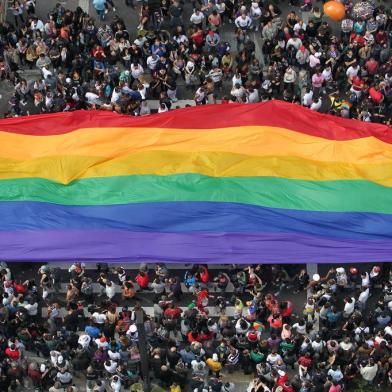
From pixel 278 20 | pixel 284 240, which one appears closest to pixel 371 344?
pixel 284 240

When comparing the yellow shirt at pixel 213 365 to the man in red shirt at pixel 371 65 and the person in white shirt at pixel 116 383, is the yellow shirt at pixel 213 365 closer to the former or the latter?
the person in white shirt at pixel 116 383

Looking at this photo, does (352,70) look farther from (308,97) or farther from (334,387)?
(334,387)

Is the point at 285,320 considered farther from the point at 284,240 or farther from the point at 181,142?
the point at 181,142

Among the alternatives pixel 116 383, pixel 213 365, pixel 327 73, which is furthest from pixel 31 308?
pixel 327 73

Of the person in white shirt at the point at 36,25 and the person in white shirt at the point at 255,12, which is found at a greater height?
the person in white shirt at the point at 255,12

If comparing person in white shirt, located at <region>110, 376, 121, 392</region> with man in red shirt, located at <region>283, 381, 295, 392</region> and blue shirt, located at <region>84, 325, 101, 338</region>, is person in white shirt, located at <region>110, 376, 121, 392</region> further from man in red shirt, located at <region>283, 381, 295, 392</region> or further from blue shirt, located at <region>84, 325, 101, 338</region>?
man in red shirt, located at <region>283, 381, 295, 392</region>

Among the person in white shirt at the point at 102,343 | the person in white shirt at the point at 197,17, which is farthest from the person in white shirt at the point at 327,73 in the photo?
the person in white shirt at the point at 102,343
